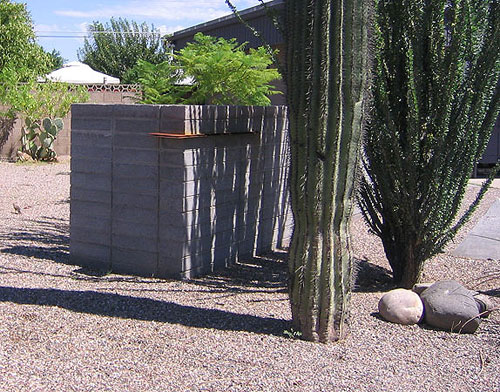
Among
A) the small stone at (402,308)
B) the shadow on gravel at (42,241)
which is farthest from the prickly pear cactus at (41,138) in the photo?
the small stone at (402,308)

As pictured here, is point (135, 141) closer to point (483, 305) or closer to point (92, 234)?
point (92, 234)

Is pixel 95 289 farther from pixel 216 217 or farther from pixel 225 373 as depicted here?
pixel 225 373

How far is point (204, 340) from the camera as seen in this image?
493cm

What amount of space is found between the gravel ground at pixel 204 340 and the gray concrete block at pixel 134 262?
133mm

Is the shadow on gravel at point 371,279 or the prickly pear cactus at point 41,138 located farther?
the prickly pear cactus at point 41,138

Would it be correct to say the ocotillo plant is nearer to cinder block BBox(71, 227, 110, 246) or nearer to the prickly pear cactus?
cinder block BBox(71, 227, 110, 246)

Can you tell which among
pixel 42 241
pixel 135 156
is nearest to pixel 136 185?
pixel 135 156

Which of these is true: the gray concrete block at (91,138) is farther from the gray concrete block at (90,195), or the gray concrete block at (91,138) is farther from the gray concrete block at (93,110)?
the gray concrete block at (90,195)

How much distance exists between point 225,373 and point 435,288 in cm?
222

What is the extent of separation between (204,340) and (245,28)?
12463mm

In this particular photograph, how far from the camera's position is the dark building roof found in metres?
15.2

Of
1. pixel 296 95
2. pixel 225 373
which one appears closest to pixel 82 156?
pixel 296 95

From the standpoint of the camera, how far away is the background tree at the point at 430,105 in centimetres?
631

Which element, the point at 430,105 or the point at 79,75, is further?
the point at 79,75
